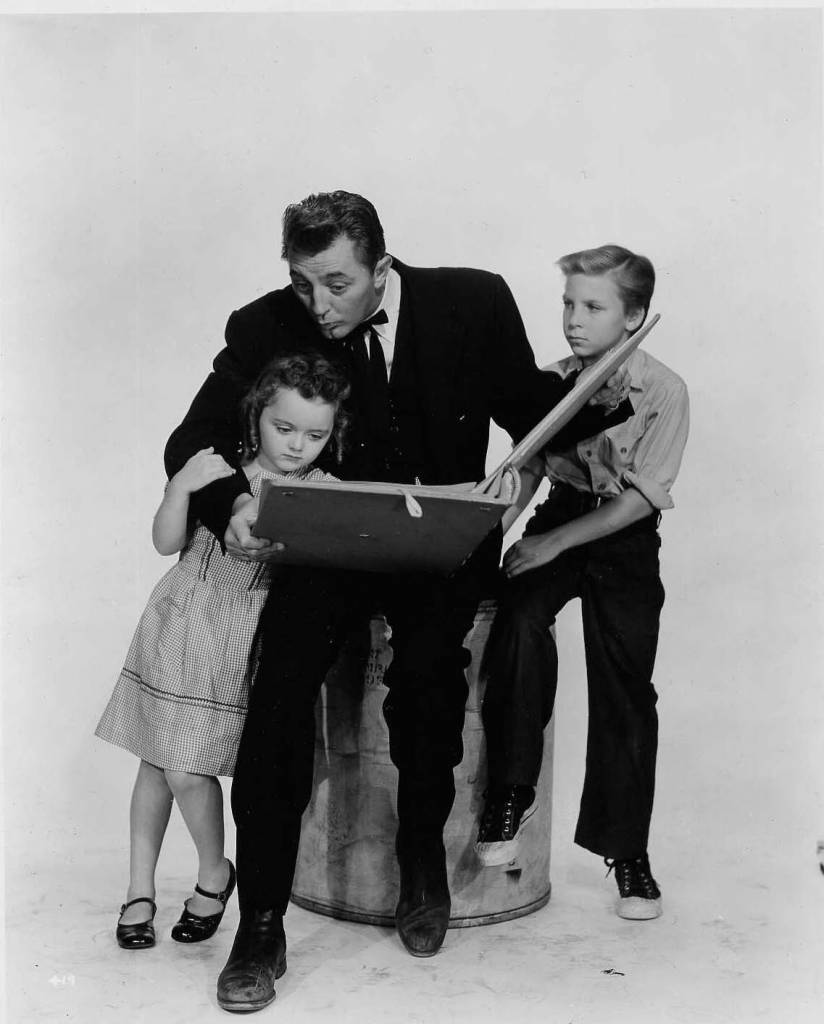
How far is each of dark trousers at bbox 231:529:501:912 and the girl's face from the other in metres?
0.28

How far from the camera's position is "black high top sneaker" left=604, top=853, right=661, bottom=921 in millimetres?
4016

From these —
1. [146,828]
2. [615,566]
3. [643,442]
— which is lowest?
[146,828]

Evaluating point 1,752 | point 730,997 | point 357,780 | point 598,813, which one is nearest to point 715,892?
point 598,813

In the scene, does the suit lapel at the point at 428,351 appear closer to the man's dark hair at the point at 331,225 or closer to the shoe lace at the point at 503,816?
the man's dark hair at the point at 331,225

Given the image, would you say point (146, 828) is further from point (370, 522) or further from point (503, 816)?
point (370, 522)

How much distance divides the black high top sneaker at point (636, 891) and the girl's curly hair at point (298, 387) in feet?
4.41

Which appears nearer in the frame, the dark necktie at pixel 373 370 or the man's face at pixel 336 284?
the man's face at pixel 336 284

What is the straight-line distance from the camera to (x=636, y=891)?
407 cm

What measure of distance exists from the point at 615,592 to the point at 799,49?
2037 millimetres

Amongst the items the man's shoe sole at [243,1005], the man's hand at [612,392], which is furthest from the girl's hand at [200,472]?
the man's shoe sole at [243,1005]

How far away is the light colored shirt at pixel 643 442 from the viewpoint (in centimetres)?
413

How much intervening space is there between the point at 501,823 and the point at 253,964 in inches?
30.9

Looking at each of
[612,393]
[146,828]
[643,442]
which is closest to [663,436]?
[643,442]

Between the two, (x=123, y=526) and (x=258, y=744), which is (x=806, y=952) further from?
(x=123, y=526)
